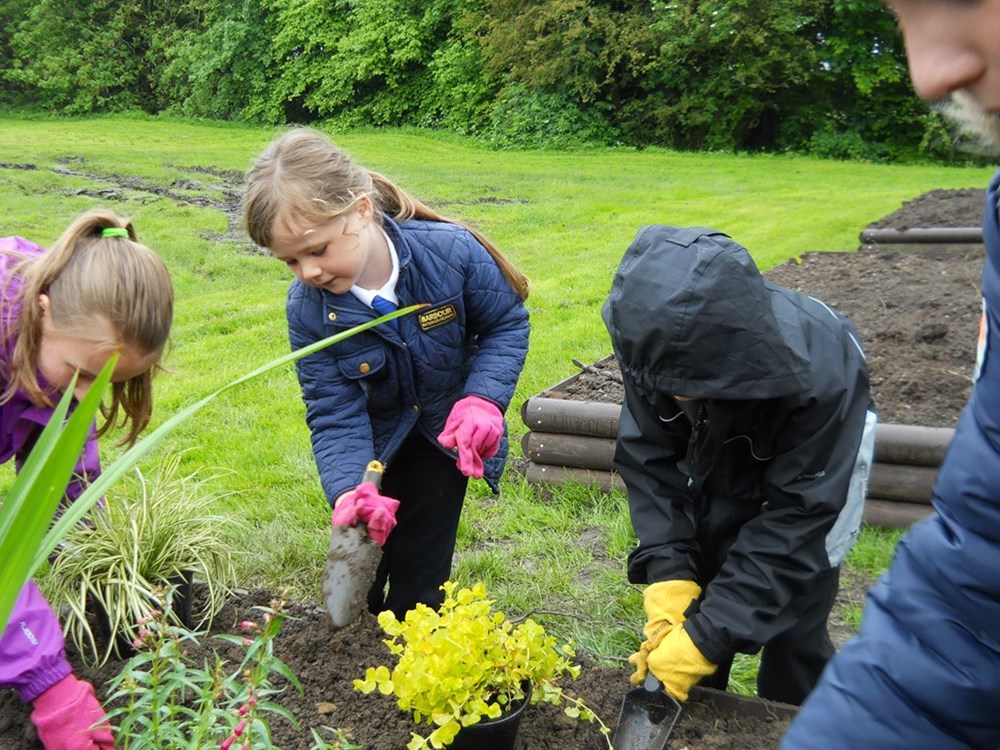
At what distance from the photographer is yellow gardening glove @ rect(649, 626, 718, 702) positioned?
2.17 meters

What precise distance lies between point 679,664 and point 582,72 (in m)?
19.3

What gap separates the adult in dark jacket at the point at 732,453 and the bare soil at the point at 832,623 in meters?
0.18

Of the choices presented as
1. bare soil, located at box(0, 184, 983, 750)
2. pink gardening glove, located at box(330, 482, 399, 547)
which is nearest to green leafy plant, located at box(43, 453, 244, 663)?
bare soil, located at box(0, 184, 983, 750)

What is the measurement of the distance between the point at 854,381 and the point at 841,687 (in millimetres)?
1206

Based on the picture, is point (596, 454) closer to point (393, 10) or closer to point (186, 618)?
point (186, 618)

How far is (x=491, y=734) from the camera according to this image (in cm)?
208

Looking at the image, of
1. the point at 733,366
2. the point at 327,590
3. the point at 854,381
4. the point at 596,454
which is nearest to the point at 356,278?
the point at 327,590

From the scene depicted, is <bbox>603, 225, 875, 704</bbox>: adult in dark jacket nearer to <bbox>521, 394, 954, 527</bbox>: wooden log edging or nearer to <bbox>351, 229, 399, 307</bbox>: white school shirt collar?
<bbox>351, 229, 399, 307</bbox>: white school shirt collar

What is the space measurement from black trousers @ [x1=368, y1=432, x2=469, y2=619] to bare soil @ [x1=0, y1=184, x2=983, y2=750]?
28 centimetres

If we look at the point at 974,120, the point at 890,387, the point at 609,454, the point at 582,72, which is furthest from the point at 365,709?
the point at 582,72

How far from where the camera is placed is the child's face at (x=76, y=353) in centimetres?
215

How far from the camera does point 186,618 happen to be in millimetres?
2760

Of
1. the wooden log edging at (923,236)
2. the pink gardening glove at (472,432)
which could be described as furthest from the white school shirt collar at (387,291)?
the wooden log edging at (923,236)

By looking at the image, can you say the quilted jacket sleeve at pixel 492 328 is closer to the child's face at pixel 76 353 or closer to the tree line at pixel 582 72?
the child's face at pixel 76 353
